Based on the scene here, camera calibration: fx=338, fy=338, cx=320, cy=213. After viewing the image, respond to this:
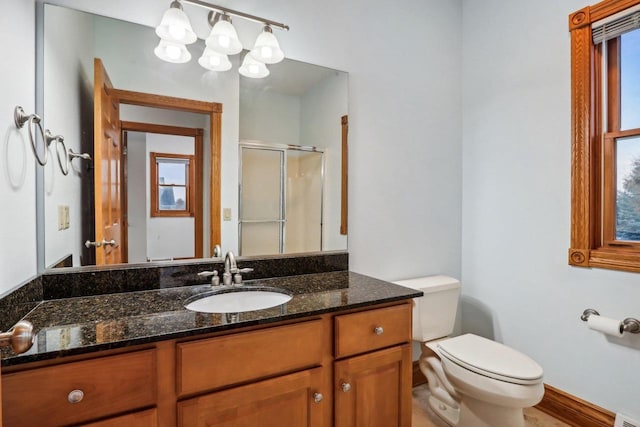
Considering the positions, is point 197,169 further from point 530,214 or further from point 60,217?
point 530,214

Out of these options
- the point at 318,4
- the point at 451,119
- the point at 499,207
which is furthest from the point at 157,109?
the point at 499,207

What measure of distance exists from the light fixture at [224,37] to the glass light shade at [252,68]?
98 millimetres

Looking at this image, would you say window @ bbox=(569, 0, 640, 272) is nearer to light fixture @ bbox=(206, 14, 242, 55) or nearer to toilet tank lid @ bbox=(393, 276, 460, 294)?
toilet tank lid @ bbox=(393, 276, 460, 294)

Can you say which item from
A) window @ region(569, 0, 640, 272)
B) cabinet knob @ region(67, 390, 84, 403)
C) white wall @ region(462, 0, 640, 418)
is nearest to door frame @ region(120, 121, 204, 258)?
cabinet knob @ region(67, 390, 84, 403)

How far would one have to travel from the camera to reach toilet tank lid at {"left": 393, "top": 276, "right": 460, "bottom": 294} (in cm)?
192

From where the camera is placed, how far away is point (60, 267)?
1.26 m

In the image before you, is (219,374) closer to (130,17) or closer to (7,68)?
(7,68)

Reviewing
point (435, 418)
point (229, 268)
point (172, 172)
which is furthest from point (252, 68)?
point (435, 418)

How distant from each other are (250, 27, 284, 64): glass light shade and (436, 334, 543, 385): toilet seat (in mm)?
1633

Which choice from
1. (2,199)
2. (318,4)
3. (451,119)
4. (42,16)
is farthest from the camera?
(451,119)

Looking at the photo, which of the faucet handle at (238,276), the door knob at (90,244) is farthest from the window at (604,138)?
the door knob at (90,244)

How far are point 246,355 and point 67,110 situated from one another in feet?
3.71

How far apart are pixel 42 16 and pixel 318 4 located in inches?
47.4

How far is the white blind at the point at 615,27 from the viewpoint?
1566mm
